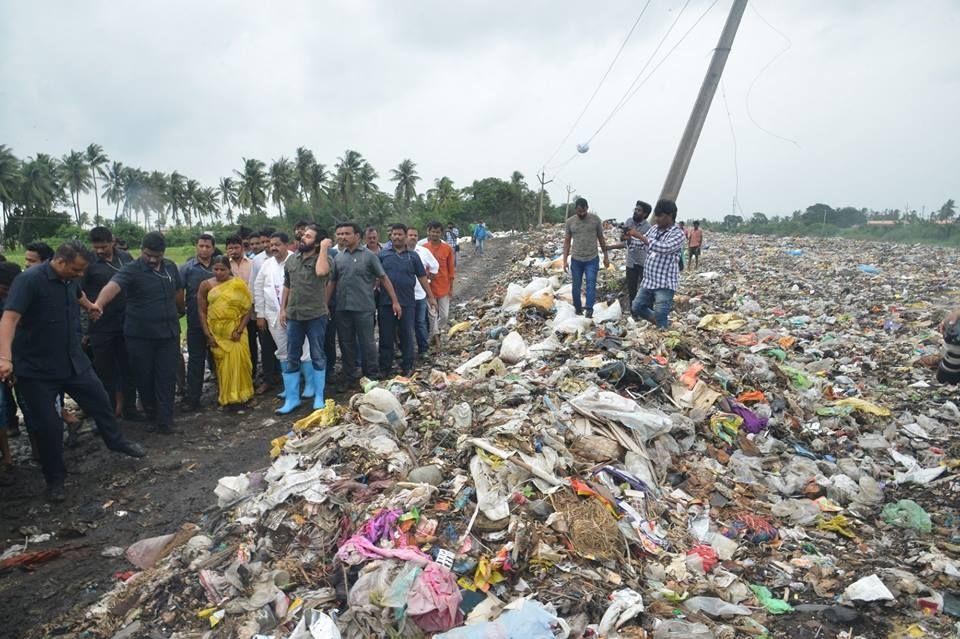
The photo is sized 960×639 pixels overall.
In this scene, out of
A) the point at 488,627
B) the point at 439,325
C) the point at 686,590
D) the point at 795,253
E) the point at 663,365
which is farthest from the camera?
the point at 795,253

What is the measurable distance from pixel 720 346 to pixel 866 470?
2204 mm

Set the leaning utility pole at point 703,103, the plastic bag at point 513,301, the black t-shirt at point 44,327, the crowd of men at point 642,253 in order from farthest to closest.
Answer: the plastic bag at point 513,301 < the leaning utility pole at point 703,103 < the crowd of men at point 642,253 < the black t-shirt at point 44,327

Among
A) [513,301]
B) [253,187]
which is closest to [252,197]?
[253,187]

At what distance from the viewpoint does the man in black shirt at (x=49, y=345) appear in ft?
11.2

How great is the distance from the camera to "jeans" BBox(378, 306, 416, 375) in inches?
233

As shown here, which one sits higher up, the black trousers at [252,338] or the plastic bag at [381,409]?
the black trousers at [252,338]

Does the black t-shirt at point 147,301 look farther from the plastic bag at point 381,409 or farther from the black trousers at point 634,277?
the black trousers at point 634,277

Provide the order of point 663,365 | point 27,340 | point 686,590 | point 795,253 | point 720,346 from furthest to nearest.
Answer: point 795,253, point 720,346, point 663,365, point 27,340, point 686,590

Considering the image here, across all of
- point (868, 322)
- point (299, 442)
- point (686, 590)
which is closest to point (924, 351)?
point (868, 322)

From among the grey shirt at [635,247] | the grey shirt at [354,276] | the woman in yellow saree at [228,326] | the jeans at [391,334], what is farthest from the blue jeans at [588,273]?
the woman in yellow saree at [228,326]

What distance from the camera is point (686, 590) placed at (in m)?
2.46

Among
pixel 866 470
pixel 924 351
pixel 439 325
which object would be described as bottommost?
pixel 866 470

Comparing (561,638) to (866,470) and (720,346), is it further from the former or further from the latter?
(720,346)

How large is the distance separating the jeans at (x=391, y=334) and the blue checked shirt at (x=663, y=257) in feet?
8.65
